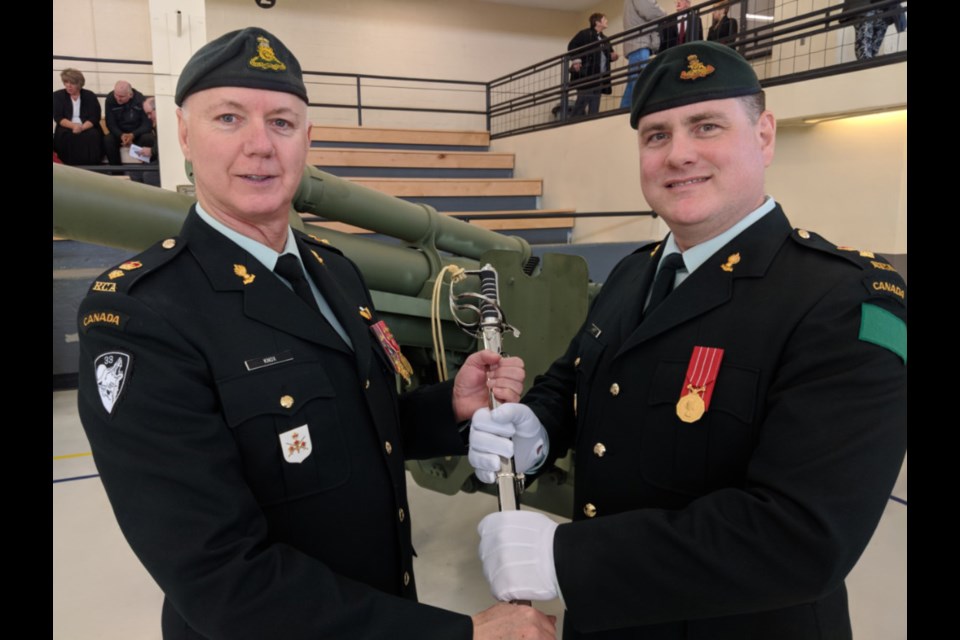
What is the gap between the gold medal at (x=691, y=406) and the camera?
1.33m

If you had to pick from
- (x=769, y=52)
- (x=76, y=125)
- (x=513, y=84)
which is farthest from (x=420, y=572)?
(x=513, y=84)

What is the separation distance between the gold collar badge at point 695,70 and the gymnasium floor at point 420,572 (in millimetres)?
2166

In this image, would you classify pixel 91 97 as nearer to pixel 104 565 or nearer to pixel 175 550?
pixel 104 565

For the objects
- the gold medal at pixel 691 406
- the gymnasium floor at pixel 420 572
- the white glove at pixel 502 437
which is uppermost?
the gold medal at pixel 691 406

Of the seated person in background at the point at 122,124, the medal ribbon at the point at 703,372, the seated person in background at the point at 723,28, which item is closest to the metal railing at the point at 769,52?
the seated person in background at the point at 723,28

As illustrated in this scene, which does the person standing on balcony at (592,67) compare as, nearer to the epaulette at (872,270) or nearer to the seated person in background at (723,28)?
the seated person in background at (723,28)

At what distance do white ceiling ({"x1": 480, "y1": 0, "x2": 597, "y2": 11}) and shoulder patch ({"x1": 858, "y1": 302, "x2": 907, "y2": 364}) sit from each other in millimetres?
13108

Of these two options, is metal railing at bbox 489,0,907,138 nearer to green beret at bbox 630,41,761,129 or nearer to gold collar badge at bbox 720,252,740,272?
green beret at bbox 630,41,761,129

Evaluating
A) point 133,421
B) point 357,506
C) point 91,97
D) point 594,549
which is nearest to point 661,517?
point 594,549

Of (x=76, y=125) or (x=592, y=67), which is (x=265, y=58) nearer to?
(x=76, y=125)

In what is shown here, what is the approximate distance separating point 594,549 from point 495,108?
11941 mm

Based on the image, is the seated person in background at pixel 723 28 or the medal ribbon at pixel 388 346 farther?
the seated person in background at pixel 723 28

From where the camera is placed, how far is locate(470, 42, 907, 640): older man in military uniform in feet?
3.73

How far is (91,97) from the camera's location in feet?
23.9
